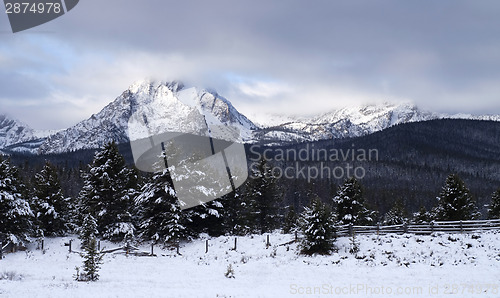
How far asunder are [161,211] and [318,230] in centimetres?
1577

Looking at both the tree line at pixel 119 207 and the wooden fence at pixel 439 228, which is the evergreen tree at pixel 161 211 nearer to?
the tree line at pixel 119 207

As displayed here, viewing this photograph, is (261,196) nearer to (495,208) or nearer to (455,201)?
(455,201)

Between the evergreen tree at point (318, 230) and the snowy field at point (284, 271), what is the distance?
93cm

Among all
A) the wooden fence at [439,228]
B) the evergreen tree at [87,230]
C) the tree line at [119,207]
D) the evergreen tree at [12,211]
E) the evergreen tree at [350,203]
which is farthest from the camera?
the evergreen tree at [350,203]

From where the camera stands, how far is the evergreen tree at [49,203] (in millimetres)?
34719

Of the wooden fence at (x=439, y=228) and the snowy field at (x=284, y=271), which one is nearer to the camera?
the snowy field at (x=284, y=271)

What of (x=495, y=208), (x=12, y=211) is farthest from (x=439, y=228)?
(x=12, y=211)

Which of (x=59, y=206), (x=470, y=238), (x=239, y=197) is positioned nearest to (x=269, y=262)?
(x=470, y=238)

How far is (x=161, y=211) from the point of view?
3334cm

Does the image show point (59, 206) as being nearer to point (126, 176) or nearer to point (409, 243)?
point (126, 176)

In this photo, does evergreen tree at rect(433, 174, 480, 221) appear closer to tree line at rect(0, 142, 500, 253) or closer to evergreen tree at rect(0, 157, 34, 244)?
tree line at rect(0, 142, 500, 253)

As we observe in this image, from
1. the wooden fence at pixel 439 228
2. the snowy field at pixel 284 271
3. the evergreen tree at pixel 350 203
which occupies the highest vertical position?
the evergreen tree at pixel 350 203

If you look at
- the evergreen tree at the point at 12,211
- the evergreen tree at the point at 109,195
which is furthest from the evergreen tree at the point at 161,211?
the evergreen tree at the point at 12,211

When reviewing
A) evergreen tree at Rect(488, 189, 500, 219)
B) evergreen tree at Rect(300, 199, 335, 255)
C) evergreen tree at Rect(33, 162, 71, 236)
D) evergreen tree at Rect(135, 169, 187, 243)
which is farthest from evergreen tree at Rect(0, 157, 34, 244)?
evergreen tree at Rect(488, 189, 500, 219)
